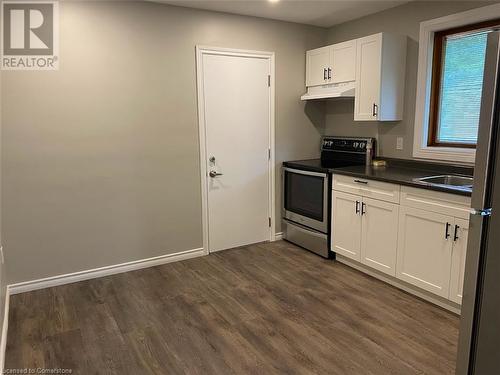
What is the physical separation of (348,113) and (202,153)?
1688mm

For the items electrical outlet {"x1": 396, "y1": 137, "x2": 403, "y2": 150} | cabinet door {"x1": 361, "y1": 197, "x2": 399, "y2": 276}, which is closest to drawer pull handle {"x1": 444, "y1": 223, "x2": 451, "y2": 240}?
cabinet door {"x1": 361, "y1": 197, "x2": 399, "y2": 276}

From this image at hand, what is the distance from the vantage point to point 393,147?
383cm

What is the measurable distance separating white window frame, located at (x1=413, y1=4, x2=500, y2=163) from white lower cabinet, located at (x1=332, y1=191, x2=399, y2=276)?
0.71 metres

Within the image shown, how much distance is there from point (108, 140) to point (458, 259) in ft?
9.57

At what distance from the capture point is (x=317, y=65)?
4215mm

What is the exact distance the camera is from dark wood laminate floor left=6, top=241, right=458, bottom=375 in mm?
2264

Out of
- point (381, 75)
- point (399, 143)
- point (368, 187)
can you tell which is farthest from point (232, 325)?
point (381, 75)

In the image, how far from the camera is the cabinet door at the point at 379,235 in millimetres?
3133

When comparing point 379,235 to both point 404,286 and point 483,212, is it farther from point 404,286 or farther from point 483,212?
point 483,212

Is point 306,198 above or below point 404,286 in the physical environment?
above

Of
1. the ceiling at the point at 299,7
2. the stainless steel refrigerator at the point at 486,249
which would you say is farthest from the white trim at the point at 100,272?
the stainless steel refrigerator at the point at 486,249

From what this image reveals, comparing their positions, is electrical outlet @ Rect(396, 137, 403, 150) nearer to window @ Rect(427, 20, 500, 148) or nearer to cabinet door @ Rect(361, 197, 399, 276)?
window @ Rect(427, 20, 500, 148)

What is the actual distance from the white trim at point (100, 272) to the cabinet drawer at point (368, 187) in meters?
1.56

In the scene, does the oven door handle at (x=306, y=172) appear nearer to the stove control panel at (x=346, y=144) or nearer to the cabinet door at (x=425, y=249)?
the stove control panel at (x=346, y=144)
